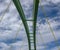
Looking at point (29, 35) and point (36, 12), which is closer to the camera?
point (36, 12)

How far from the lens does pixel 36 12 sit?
2556 centimetres

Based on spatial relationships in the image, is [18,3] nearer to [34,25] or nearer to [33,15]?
[33,15]

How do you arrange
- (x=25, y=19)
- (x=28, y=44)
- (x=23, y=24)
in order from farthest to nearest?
(x=28, y=44) < (x=23, y=24) < (x=25, y=19)

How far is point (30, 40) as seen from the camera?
3716 centimetres

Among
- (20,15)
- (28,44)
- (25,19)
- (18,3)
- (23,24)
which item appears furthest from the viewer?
(28,44)

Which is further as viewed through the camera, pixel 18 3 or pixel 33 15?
pixel 33 15

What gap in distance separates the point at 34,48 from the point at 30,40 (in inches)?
A: 152

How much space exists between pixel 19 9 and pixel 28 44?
17444 millimetres

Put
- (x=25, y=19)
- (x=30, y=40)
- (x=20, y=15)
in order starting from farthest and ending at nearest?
(x=30, y=40)
(x=25, y=19)
(x=20, y=15)

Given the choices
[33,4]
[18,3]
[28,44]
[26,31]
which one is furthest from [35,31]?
[18,3]

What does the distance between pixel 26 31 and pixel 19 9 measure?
420 inches

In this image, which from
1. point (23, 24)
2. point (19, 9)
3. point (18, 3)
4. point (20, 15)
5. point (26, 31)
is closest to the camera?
point (18, 3)

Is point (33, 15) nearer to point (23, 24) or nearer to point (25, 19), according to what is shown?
point (25, 19)

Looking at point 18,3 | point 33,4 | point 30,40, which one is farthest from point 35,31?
point 18,3
